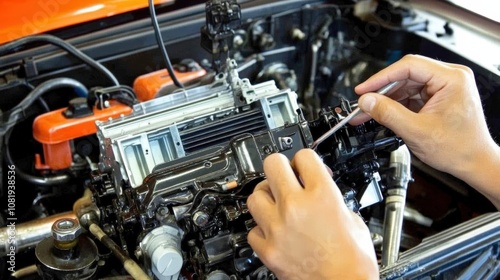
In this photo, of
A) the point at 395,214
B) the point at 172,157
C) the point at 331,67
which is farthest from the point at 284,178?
the point at 331,67

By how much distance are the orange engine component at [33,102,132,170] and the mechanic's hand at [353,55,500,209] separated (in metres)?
0.75

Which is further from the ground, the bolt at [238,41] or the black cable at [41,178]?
the bolt at [238,41]

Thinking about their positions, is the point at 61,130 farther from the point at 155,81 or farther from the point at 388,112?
the point at 388,112

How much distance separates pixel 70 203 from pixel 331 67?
105cm

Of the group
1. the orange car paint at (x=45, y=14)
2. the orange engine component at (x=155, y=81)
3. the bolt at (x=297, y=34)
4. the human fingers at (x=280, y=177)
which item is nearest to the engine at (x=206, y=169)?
the human fingers at (x=280, y=177)

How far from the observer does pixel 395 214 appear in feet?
4.66

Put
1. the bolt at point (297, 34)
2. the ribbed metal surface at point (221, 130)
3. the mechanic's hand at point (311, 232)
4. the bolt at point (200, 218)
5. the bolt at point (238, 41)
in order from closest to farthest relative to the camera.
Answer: the mechanic's hand at point (311, 232) → the bolt at point (200, 218) → the ribbed metal surface at point (221, 130) → the bolt at point (238, 41) → the bolt at point (297, 34)

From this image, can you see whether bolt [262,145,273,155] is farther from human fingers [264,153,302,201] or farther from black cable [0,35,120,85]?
black cable [0,35,120,85]

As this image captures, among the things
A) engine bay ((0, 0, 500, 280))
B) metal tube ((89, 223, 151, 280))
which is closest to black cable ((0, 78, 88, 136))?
engine bay ((0, 0, 500, 280))

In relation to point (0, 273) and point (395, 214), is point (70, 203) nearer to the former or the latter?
point (0, 273)

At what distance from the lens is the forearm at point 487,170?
3.92 ft

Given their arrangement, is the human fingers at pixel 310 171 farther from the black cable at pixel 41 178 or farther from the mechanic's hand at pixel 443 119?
the black cable at pixel 41 178

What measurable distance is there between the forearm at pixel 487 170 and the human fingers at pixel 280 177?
0.44 m

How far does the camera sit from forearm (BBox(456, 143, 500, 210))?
1.20 meters
